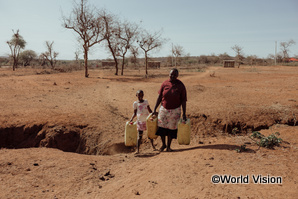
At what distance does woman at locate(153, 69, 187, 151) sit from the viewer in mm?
4148

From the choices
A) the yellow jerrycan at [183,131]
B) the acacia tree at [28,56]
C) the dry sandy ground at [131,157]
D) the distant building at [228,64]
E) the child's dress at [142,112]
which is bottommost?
the dry sandy ground at [131,157]

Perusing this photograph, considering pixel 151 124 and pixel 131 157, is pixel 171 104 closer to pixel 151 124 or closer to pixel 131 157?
pixel 151 124

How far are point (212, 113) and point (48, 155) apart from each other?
4.37 metres

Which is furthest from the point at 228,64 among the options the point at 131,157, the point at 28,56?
the point at 28,56

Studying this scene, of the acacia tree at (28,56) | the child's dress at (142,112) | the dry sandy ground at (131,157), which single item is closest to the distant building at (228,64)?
the dry sandy ground at (131,157)

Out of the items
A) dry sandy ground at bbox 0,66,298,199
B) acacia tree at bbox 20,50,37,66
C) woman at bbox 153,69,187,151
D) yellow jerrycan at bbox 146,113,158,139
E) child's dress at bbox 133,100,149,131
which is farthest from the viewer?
acacia tree at bbox 20,50,37,66

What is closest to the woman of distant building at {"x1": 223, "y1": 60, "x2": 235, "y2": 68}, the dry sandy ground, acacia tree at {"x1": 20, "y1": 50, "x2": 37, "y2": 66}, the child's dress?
the child's dress

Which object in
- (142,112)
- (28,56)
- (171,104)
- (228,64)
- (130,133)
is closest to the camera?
(171,104)

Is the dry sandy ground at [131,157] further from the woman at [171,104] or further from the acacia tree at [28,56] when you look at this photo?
the acacia tree at [28,56]

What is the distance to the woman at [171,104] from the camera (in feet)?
13.6

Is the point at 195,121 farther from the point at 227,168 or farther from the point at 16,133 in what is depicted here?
the point at 16,133

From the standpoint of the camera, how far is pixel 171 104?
13.8 ft

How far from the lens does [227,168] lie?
3.27m

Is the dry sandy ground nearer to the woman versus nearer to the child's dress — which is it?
the woman
